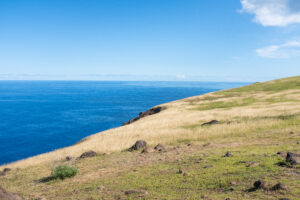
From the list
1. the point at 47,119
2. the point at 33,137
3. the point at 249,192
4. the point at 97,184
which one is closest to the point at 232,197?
the point at 249,192

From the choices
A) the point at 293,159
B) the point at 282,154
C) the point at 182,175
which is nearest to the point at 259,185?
the point at 293,159

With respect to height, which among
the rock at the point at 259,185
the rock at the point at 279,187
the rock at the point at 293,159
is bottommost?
the rock at the point at 259,185

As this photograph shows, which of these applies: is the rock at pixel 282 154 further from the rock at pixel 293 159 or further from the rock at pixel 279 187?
the rock at pixel 279 187

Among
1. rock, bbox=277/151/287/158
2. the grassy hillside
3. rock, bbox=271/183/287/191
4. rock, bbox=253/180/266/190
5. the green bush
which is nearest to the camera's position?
rock, bbox=271/183/287/191

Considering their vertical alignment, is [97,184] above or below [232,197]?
below

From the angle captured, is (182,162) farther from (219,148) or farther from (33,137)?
(33,137)

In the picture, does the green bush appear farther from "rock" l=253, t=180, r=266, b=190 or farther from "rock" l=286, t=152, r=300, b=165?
"rock" l=286, t=152, r=300, b=165

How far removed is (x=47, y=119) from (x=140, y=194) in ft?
316

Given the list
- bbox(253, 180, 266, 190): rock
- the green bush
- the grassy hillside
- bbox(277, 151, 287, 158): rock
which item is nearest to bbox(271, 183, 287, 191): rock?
the grassy hillside

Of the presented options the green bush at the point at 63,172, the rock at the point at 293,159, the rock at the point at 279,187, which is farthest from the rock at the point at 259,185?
the green bush at the point at 63,172

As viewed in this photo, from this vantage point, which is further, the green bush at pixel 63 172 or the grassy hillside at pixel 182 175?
the green bush at pixel 63 172

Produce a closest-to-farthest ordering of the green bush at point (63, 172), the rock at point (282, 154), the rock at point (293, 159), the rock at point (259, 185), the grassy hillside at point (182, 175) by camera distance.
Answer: the rock at point (259, 185) < the grassy hillside at point (182, 175) < the rock at point (293, 159) < the rock at point (282, 154) < the green bush at point (63, 172)

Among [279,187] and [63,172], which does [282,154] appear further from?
[63,172]

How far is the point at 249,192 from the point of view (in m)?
7.78
